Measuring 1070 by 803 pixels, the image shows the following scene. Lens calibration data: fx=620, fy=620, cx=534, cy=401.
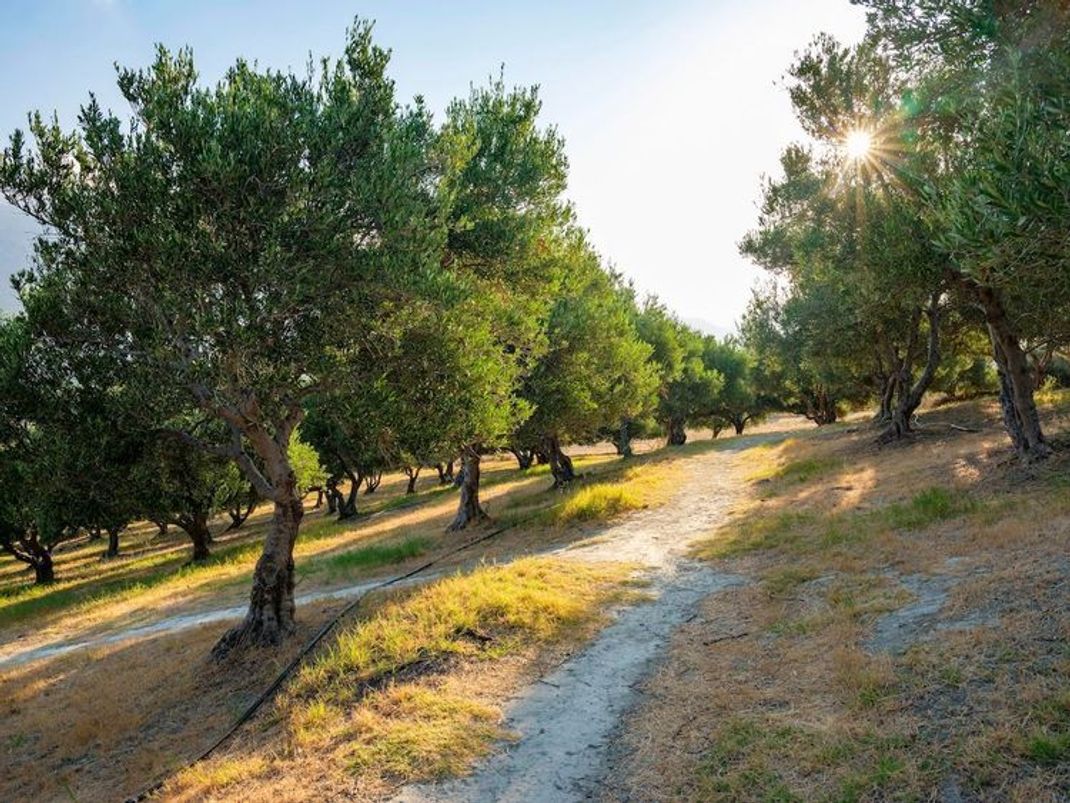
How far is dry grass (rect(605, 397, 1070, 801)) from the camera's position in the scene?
6.16m

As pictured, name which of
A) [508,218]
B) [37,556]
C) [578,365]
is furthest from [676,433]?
[37,556]

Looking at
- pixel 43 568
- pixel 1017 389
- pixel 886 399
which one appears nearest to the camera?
pixel 1017 389

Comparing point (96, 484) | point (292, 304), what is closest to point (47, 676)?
point (96, 484)

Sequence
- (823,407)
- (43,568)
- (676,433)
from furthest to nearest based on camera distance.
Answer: (823,407) < (676,433) < (43,568)

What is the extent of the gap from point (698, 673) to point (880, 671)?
2.67m

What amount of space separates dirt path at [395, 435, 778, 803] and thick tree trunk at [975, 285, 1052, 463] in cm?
1049

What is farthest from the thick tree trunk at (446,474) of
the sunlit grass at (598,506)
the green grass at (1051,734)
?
the green grass at (1051,734)

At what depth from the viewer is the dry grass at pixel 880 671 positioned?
6164 mm

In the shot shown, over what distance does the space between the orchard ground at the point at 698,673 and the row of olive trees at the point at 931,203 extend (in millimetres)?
4888

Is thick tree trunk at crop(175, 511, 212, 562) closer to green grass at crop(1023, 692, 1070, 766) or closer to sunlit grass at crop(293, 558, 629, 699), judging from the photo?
sunlit grass at crop(293, 558, 629, 699)

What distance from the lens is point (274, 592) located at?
1474cm

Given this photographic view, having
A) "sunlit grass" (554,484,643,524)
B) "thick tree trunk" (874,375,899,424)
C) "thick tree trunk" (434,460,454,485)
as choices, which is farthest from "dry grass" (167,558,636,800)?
"thick tree trunk" (434,460,454,485)

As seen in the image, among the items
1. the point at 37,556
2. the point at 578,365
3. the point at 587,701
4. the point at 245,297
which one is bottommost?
the point at 587,701

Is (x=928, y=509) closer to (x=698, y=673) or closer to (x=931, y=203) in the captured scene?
(x=931, y=203)
